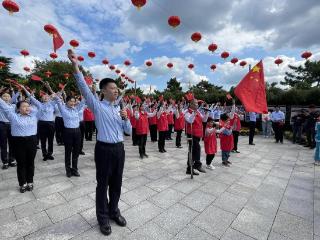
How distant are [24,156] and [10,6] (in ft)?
10.9

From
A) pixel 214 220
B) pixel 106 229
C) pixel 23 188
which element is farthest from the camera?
pixel 23 188

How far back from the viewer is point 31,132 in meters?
4.53

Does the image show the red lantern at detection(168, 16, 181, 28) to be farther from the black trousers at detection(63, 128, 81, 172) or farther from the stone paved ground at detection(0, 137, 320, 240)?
the stone paved ground at detection(0, 137, 320, 240)

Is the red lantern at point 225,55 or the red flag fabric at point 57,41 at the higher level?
the red lantern at point 225,55

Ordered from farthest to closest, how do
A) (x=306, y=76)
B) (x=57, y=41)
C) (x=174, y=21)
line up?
(x=306, y=76) → (x=174, y=21) → (x=57, y=41)

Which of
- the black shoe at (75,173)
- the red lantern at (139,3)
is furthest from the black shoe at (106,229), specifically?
the red lantern at (139,3)

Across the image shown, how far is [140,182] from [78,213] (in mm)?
1762

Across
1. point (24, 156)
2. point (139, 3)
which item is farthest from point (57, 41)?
point (24, 156)

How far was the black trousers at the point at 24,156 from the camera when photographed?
14.3 feet

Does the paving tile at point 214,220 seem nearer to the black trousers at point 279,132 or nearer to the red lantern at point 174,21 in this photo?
the red lantern at point 174,21

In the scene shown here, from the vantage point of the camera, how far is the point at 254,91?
6.36 m

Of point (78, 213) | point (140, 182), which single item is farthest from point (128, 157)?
point (78, 213)

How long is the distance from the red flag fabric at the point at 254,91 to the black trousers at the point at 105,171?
14.0 feet

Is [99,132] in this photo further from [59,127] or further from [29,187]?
[59,127]
